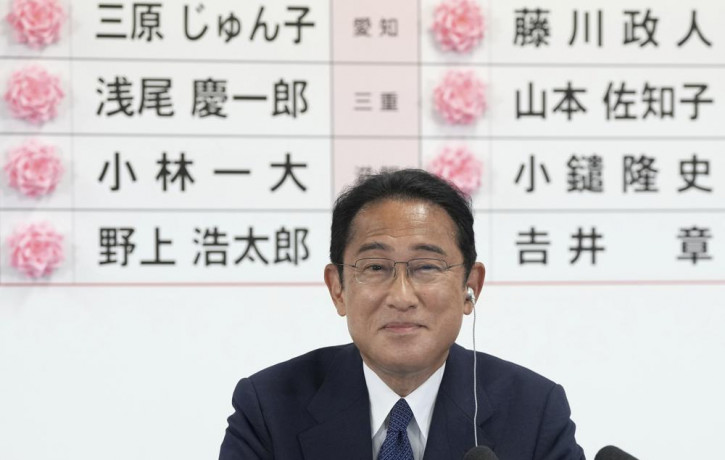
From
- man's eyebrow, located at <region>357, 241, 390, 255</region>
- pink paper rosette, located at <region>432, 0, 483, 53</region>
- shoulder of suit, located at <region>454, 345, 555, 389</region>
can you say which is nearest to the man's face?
man's eyebrow, located at <region>357, 241, 390, 255</region>

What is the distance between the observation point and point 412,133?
2404mm

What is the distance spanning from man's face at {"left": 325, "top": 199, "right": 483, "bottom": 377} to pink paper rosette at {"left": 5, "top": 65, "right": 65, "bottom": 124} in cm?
123

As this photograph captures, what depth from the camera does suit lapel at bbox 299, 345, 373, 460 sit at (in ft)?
4.71

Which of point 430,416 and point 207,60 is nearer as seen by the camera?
point 430,416

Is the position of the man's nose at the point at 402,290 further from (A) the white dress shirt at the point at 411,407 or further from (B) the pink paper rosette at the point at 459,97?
(B) the pink paper rosette at the point at 459,97

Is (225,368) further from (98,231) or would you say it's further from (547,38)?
(547,38)

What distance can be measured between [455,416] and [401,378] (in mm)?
110

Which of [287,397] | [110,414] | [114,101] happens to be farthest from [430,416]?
[114,101]

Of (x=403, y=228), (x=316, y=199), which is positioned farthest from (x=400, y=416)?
(x=316, y=199)

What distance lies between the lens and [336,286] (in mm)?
1488

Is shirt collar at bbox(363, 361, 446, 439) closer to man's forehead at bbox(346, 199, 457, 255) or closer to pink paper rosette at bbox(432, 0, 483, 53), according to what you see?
man's forehead at bbox(346, 199, 457, 255)

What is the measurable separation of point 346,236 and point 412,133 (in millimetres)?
1006

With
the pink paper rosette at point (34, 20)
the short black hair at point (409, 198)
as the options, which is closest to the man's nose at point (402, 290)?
the short black hair at point (409, 198)

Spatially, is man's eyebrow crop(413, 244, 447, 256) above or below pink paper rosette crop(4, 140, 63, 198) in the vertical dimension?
below
